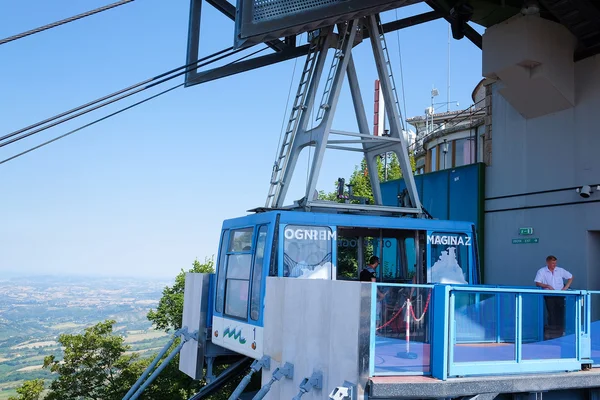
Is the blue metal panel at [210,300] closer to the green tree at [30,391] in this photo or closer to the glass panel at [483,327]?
the glass panel at [483,327]

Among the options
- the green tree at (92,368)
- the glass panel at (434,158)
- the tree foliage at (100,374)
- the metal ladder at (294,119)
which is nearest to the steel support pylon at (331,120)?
the metal ladder at (294,119)


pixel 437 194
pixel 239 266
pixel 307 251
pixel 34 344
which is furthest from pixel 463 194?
pixel 34 344

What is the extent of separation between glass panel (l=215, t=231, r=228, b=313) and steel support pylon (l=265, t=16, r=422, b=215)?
1187 mm

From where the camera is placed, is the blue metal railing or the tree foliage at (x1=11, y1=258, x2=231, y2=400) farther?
the tree foliage at (x1=11, y1=258, x2=231, y2=400)

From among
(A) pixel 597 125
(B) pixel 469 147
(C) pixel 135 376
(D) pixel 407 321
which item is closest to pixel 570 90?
(A) pixel 597 125

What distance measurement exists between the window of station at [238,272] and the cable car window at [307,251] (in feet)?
2.89

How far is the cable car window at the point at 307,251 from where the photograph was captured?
30.9 feet

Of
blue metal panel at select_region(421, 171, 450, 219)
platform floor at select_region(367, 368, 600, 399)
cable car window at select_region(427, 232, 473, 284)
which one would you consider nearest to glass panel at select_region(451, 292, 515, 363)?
platform floor at select_region(367, 368, 600, 399)

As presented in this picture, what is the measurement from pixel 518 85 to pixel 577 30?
64.0 inches

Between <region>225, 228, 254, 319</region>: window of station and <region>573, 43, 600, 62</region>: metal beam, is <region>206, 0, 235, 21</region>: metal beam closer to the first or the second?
<region>225, 228, 254, 319</region>: window of station

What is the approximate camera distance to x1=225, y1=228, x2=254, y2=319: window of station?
10172 mm

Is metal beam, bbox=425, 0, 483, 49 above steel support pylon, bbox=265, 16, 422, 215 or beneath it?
above

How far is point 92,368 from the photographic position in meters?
32.5

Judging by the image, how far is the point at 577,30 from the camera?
13250mm
